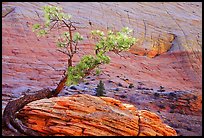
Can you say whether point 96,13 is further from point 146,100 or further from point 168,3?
point 146,100

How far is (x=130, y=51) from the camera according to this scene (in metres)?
32.0

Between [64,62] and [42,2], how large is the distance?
30.1ft

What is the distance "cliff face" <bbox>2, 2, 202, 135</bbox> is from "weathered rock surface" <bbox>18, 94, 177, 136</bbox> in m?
6.47

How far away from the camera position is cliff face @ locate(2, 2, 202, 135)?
25234mm

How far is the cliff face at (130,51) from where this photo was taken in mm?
25234

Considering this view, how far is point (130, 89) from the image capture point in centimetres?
2569

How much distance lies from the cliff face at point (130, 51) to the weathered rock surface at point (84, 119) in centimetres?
647

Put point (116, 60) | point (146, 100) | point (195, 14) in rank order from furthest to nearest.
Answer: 1. point (195, 14)
2. point (116, 60)
3. point (146, 100)

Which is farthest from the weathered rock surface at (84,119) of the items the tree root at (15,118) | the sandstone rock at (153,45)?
the sandstone rock at (153,45)

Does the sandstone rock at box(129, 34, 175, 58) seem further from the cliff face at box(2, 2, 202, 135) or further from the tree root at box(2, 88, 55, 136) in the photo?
the tree root at box(2, 88, 55, 136)

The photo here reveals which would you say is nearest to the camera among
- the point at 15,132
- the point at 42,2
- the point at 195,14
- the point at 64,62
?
the point at 15,132

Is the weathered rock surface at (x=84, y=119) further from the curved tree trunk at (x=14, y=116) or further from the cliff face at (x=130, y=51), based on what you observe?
the cliff face at (x=130, y=51)

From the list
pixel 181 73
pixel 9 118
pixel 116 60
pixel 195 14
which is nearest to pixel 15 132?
pixel 9 118

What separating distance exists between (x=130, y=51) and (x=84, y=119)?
18463mm
